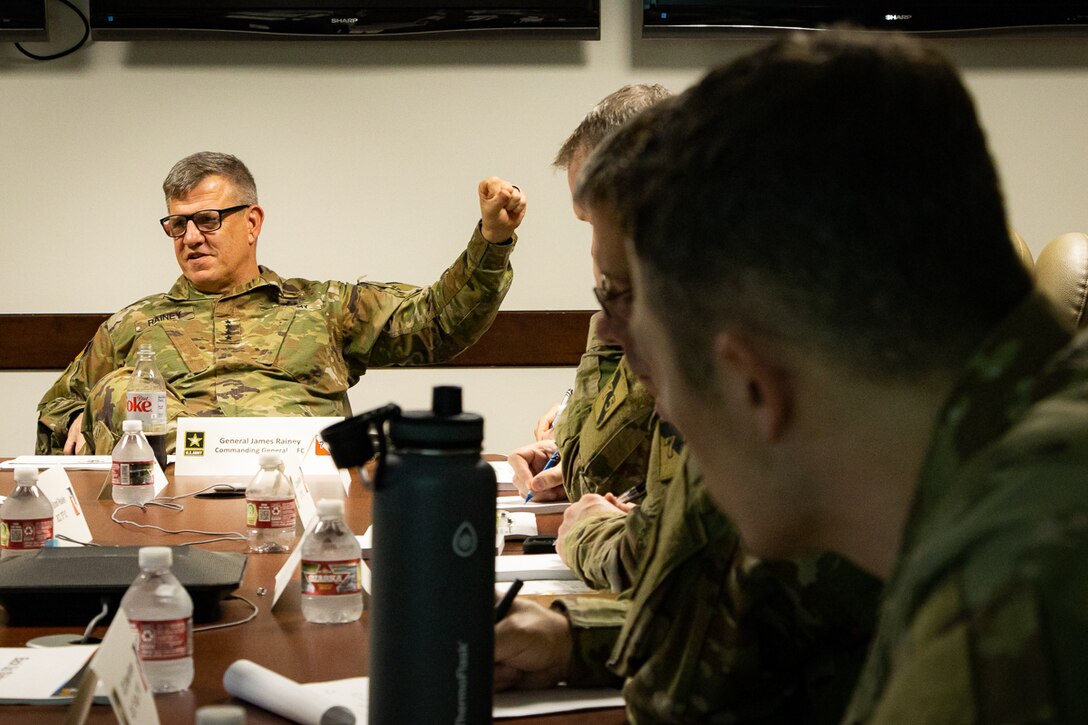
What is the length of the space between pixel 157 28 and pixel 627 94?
2500mm

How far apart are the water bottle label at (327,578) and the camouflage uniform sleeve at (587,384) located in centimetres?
73

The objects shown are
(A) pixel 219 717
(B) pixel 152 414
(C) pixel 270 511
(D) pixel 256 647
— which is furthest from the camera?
(B) pixel 152 414

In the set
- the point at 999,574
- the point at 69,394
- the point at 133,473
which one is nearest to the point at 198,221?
the point at 69,394

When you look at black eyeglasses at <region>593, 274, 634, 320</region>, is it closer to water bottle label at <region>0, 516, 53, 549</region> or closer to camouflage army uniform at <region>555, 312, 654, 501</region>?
camouflage army uniform at <region>555, 312, 654, 501</region>

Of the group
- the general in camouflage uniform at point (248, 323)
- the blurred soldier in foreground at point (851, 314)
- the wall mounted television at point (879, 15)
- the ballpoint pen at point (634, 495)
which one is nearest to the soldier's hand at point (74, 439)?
the general in camouflage uniform at point (248, 323)

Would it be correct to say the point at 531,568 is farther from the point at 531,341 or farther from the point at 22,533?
the point at 531,341

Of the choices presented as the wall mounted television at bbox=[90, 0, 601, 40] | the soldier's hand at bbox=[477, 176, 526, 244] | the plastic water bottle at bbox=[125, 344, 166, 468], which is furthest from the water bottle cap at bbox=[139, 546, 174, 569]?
the wall mounted television at bbox=[90, 0, 601, 40]

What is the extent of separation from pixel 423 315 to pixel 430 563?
275cm

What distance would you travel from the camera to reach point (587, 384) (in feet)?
6.75

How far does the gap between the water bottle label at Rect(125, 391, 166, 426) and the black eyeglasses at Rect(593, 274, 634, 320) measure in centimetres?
177

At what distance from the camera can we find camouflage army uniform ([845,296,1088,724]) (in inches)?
15.6

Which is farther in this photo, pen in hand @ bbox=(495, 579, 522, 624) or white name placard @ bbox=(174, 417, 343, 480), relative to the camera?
Answer: white name placard @ bbox=(174, 417, 343, 480)

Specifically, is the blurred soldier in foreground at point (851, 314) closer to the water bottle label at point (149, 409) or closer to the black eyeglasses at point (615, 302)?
the black eyeglasses at point (615, 302)

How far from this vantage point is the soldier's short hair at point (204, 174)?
349 cm
